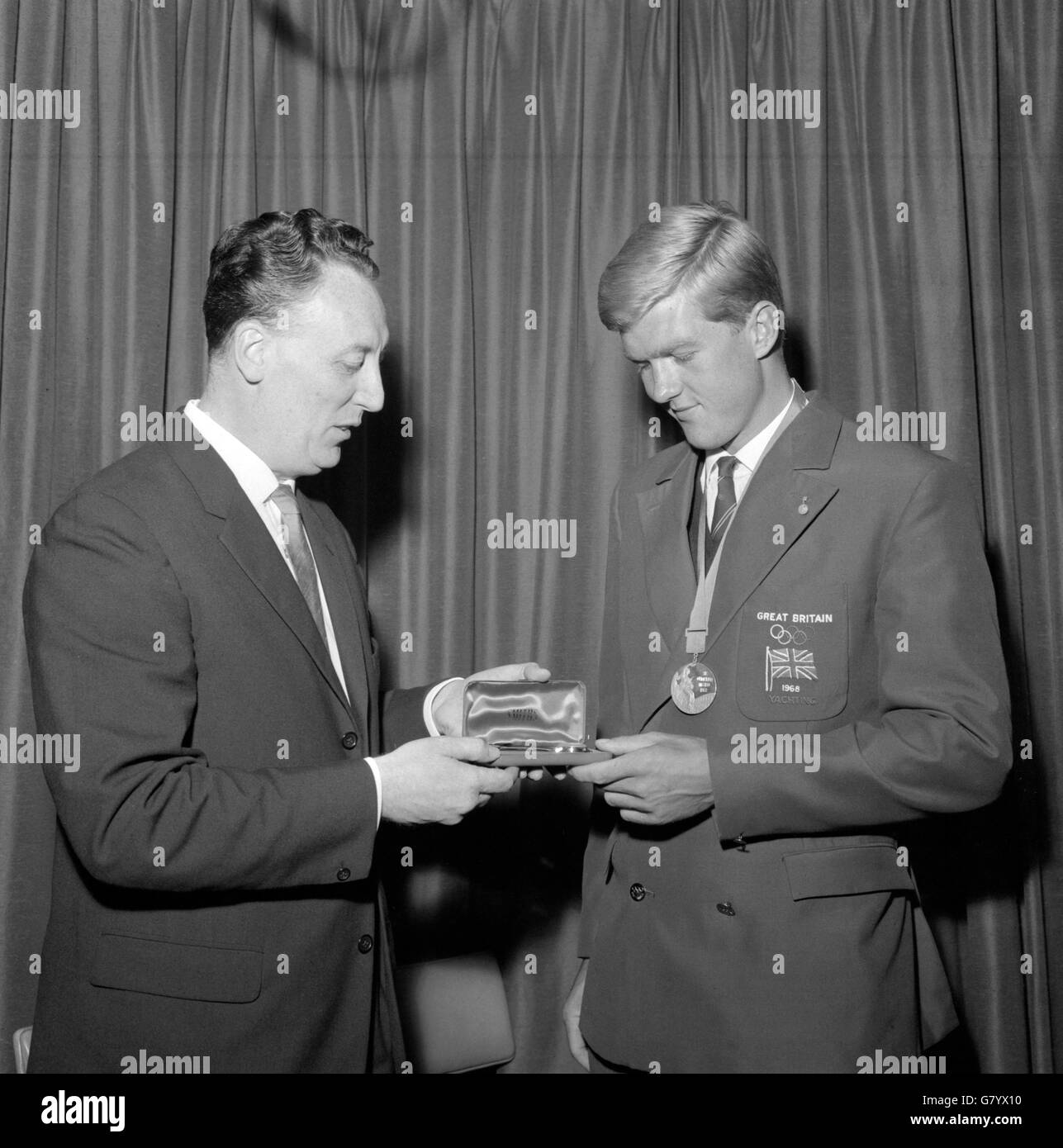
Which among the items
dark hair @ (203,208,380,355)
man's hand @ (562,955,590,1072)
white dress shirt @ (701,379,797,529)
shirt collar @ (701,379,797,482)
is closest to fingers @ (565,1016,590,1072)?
man's hand @ (562,955,590,1072)

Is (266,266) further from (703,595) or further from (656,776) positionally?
(656,776)

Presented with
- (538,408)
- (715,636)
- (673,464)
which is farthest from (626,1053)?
(538,408)

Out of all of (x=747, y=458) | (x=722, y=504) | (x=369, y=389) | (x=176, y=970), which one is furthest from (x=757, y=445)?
(x=176, y=970)

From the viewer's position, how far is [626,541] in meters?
2.36

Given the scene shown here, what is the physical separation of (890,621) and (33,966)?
239 centimetres

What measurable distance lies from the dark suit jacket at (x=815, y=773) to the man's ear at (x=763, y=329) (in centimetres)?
15

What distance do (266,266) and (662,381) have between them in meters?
0.80

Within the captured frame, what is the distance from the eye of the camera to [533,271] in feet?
9.99

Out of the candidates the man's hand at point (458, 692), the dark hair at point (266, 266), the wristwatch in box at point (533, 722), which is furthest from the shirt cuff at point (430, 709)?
the dark hair at point (266, 266)

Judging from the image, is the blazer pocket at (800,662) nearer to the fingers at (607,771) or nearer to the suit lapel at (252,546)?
the fingers at (607,771)

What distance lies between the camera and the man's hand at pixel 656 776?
6.30ft

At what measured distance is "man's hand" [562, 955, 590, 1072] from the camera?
223 centimetres

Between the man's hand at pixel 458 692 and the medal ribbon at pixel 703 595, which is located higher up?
the medal ribbon at pixel 703 595

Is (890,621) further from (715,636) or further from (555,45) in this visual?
(555,45)
